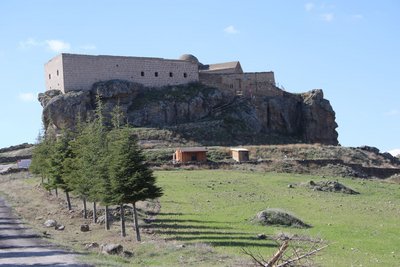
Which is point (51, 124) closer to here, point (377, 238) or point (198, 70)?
point (198, 70)

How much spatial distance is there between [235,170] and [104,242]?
35891mm

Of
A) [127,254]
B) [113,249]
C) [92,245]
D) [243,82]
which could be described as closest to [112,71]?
[243,82]

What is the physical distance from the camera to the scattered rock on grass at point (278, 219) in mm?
32469

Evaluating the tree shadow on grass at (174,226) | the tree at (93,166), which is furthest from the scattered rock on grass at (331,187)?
the tree at (93,166)

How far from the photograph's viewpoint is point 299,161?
6838cm

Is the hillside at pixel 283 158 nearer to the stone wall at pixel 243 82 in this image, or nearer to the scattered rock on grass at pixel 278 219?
the stone wall at pixel 243 82

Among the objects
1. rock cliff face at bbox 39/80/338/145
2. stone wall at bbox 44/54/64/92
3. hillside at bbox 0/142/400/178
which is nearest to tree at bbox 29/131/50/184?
hillside at bbox 0/142/400/178

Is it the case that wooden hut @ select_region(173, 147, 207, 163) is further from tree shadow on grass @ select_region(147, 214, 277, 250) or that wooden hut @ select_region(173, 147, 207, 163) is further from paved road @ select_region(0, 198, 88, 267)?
paved road @ select_region(0, 198, 88, 267)

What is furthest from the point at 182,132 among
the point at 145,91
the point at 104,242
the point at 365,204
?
the point at 104,242

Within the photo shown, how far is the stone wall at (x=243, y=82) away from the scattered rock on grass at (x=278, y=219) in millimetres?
60837

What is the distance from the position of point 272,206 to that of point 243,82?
55313 millimetres

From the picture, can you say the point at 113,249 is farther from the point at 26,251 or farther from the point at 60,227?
the point at 60,227

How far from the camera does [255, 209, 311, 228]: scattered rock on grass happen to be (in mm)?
32469

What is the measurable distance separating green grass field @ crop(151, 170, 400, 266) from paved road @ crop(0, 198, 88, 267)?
5925 mm
